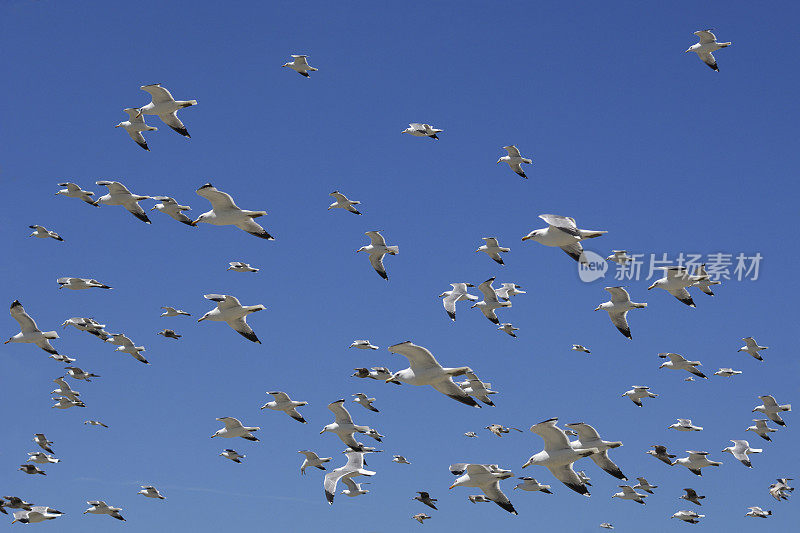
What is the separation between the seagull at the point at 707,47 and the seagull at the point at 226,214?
48.5 ft

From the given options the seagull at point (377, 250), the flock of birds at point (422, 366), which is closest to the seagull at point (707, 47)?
the flock of birds at point (422, 366)

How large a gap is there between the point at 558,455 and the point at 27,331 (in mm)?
17255

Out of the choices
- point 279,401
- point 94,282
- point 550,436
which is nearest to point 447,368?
point 550,436

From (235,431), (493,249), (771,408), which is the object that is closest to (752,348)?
(771,408)

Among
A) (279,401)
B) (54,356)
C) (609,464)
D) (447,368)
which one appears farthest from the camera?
(54,356)

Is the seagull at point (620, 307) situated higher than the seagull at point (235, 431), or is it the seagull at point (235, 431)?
the seagull at point (620, 307)

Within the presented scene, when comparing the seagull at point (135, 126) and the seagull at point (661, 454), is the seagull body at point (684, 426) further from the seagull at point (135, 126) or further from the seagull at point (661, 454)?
the seagull at point (135, 126)

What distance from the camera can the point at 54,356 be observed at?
104ft

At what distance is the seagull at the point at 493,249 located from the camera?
31.3 meters

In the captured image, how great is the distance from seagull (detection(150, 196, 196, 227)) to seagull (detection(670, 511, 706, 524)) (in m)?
19.1

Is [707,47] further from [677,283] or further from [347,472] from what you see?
[347,472]

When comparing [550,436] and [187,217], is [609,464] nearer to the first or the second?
[550,436]

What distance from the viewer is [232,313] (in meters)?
25.8

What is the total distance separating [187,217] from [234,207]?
10.7 ft
